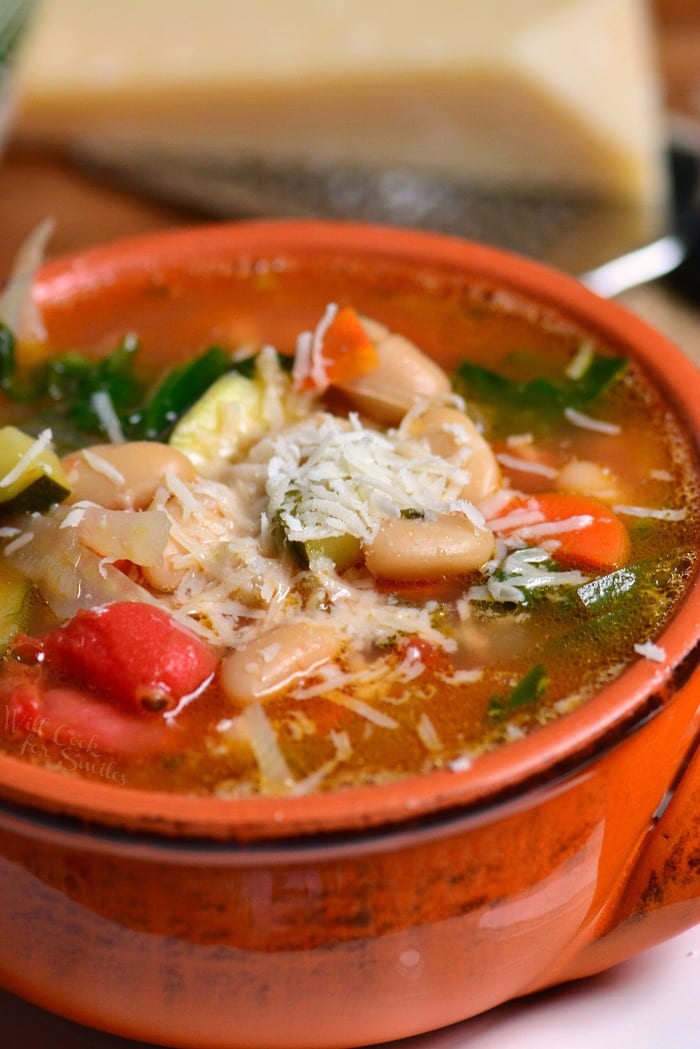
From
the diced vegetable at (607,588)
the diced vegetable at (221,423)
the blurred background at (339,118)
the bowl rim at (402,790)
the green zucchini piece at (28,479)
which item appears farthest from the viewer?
the blurred background at (339,118)

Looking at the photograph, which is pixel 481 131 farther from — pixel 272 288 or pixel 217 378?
pixel 217 378

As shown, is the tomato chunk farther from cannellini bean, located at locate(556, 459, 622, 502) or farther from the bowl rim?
cannellini bean, located at locate(556, 459, 622, 502)

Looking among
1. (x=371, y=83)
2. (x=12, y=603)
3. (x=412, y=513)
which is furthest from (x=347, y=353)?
(x=371, y=83)

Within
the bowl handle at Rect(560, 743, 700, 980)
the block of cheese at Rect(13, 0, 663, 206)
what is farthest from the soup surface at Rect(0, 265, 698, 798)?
the block of cheese at Rect(13, 0, 663, 206)

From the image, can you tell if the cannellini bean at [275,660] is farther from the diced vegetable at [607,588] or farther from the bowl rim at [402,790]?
the diced vegetable at [607,588]

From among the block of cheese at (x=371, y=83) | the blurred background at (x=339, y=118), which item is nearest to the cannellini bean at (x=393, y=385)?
the blurred background at (x=339, y=118)
